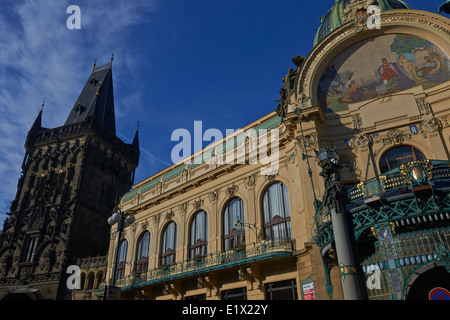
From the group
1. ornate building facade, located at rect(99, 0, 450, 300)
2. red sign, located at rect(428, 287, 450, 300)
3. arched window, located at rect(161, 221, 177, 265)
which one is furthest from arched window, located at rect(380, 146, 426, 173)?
arched window, located at rect(161, 221, 177, 265)

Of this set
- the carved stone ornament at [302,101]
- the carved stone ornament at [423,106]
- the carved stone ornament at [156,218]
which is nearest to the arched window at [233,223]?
the carved stone ornament at [156,218]

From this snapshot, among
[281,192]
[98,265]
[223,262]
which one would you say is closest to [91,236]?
[98,265]

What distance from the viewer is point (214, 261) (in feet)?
66.6

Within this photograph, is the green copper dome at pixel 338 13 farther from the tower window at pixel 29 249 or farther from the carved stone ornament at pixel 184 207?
the tower window at pixel 29 249

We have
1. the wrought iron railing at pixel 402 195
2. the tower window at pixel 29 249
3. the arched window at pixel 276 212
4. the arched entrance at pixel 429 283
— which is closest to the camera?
the wrought iron railing at pixel 402 195

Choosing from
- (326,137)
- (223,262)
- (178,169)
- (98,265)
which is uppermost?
(178,169)

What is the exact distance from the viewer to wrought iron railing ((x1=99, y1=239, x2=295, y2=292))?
17.6 metres

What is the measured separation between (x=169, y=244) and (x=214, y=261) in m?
6.59

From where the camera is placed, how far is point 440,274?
1309cm

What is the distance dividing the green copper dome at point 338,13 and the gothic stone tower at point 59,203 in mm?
28668

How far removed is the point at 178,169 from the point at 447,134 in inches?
758

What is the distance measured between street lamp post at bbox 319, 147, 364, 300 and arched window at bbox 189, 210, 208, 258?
12.0 m

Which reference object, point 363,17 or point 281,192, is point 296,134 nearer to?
point 281,192

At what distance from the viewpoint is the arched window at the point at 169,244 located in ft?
82.4
